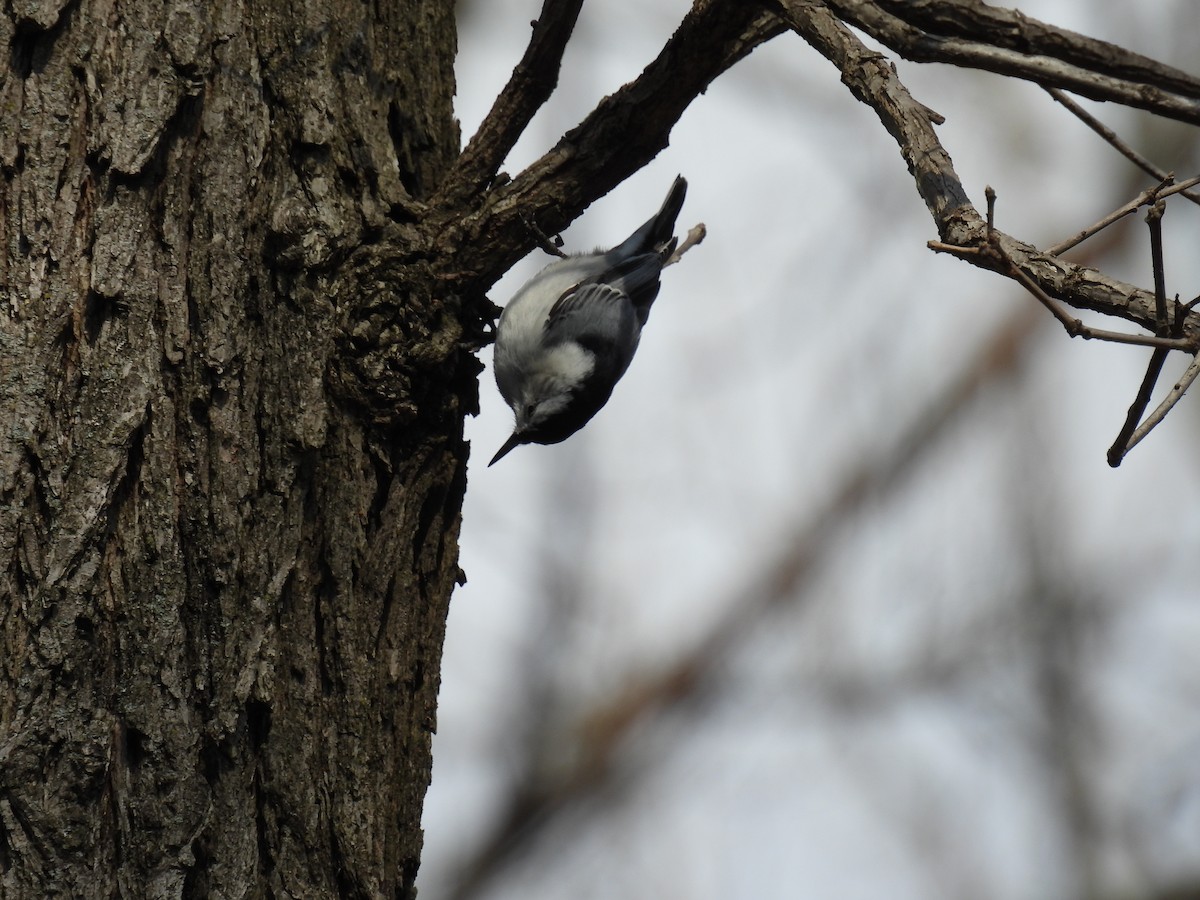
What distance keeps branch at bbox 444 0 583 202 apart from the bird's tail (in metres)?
1.95

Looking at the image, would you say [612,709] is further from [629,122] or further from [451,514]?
[629,122]

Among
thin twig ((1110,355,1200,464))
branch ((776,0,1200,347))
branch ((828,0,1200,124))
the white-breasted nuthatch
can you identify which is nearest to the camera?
thin twig ((1110,355,1200,464))

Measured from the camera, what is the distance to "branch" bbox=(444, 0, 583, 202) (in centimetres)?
193

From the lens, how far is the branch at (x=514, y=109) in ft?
6.32

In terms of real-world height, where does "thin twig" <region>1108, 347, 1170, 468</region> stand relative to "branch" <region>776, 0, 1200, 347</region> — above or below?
below

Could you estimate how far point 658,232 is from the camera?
13.2 feet

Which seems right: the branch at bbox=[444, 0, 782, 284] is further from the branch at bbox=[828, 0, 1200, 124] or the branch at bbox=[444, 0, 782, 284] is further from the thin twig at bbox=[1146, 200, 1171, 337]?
the thin twig at bbox=[1146, 200, 1171, 337]

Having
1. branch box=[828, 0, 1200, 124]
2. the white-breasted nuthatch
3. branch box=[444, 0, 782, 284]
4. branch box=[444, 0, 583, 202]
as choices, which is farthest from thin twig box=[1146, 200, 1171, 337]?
the white-breasted nuthatch

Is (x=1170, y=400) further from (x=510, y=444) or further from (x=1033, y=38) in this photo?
(x=510, y=444)

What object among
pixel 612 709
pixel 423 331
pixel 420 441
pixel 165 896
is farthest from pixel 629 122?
pixel 612 709

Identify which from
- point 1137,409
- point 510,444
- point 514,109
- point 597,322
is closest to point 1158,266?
point 1137,409

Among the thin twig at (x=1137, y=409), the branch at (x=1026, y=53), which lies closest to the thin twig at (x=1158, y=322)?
the thin twig at (x=1137, y=409)

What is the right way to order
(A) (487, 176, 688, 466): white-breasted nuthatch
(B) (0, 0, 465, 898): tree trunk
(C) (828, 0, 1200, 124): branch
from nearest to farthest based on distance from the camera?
(C) (828, 0, 1200, 124): branch
(B) (0, 0, 465, 898): tree trunk
(A) (487, 176, 688, 466): white-breasted nuthatch

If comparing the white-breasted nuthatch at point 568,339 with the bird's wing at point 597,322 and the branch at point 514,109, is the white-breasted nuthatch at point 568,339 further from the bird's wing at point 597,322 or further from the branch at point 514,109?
the branch at point 514,109
